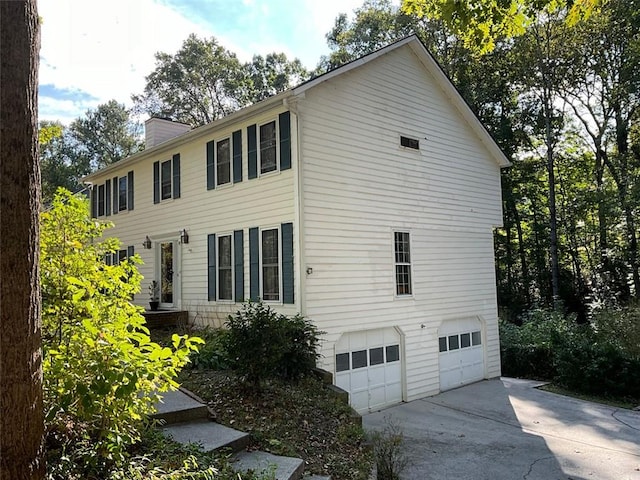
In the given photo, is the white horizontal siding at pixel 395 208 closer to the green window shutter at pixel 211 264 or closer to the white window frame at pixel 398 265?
the white window frame at pixel 398 265

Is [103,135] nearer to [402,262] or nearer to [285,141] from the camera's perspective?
[285,141]

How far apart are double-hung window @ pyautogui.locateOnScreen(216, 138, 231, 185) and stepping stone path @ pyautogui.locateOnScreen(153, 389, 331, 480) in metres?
5.91

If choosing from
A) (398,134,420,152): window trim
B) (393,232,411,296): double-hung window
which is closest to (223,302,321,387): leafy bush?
(393,232,411,296): double-hung window

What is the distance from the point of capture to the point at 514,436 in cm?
819

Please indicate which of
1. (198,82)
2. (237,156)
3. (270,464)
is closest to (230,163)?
(237,156)

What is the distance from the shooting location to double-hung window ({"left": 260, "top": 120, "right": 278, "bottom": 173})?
9414 millimetres

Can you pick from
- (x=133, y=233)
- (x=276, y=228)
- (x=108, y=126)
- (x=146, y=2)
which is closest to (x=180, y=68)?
(x=108, y=126)

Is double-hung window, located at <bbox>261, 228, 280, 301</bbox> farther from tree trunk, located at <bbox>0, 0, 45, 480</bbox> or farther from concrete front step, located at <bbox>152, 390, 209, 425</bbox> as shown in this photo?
tree trunk, located at <bbox>0, 0, 45, 480</bbox>

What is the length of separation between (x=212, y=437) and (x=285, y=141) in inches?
234

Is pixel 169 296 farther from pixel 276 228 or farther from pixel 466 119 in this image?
pixel 466 119

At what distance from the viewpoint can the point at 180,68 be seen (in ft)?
90.1

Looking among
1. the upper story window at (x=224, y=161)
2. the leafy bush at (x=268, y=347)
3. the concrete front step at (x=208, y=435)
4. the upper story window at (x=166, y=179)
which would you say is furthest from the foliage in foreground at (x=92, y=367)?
the upper story window at (x=166, y=179)

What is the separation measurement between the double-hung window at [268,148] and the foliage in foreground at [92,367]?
243 inches

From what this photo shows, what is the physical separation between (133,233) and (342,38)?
52.7ft
